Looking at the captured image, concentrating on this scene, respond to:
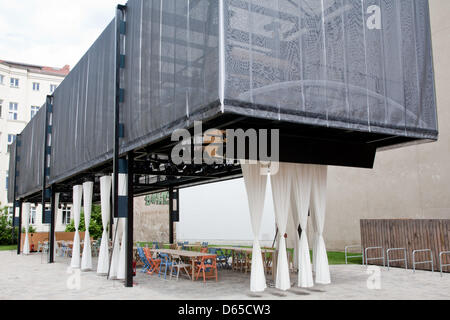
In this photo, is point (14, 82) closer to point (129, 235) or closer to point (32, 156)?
point (32, 156)

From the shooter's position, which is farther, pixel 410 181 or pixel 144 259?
pixel 410 181

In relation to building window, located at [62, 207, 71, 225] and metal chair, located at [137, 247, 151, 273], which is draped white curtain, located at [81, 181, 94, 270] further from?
building window, located at [62, 207, 71, 225]

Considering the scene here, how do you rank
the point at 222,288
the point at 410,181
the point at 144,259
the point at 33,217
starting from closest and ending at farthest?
the point at 222,288, the point at 144,259, the point at 410,181, the point at 33,217

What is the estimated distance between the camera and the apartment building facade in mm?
38531

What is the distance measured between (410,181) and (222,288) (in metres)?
10.7

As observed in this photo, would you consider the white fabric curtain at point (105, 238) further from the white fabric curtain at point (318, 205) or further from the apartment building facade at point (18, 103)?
the apartment building facade at point (18, 103)

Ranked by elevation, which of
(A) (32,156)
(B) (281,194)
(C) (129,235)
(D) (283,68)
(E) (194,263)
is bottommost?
(E) (194,263)

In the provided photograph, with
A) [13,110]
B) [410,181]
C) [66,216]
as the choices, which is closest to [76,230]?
[410,181]

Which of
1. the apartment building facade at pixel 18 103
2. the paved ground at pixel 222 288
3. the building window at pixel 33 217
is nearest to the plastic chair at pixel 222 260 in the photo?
the paved ground at pixel 222 288

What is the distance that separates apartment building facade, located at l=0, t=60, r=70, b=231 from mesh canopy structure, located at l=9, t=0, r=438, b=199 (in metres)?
31.5

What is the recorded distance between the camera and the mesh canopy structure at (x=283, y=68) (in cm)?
739

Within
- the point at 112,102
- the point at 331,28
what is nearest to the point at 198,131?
the point at 331,28

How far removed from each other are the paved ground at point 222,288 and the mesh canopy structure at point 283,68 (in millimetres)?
3421

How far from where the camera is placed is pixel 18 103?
132ft
